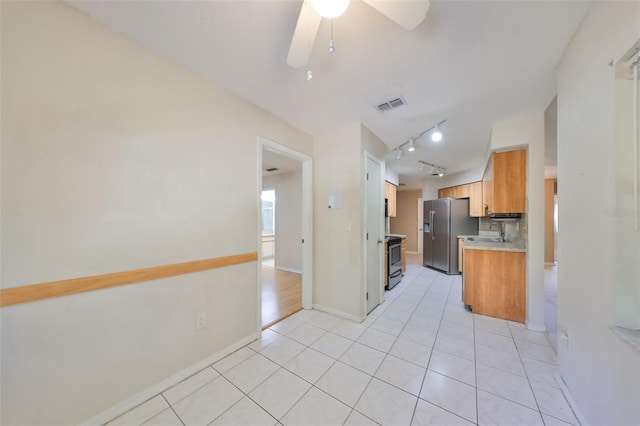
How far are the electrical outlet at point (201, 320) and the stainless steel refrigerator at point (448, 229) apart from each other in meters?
5.07

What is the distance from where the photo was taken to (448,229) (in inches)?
203

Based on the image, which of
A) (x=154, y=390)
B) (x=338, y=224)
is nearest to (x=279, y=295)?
(x=338, y=224)

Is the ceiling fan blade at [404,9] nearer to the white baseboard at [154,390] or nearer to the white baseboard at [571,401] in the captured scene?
the white baseboard at [571,401]

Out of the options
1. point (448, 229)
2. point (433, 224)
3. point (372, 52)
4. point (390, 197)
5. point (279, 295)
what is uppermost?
point (372, 52)

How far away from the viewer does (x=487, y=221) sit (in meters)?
4.64

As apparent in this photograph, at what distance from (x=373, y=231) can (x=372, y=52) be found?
2132 mm

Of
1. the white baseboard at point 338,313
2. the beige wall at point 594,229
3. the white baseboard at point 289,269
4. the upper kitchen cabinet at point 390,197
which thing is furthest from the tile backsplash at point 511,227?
the white baseboard at point 289,269

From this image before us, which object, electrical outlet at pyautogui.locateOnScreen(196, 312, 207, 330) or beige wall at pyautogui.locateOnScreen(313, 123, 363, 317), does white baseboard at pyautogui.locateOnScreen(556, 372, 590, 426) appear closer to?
beige wall at pyautogui.locateOnScreen(313, 123, 363, 317)

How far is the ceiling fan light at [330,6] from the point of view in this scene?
0.99 metres

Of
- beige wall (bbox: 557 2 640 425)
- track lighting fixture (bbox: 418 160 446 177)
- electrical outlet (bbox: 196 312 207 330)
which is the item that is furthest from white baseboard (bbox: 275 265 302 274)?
beige wall (bbox: 557 2 640 425)

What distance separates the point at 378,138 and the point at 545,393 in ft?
10.0

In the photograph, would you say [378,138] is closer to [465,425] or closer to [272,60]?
[272,60]

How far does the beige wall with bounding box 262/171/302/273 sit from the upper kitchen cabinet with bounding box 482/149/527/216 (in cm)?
364

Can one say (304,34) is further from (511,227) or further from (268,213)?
(268,213)
